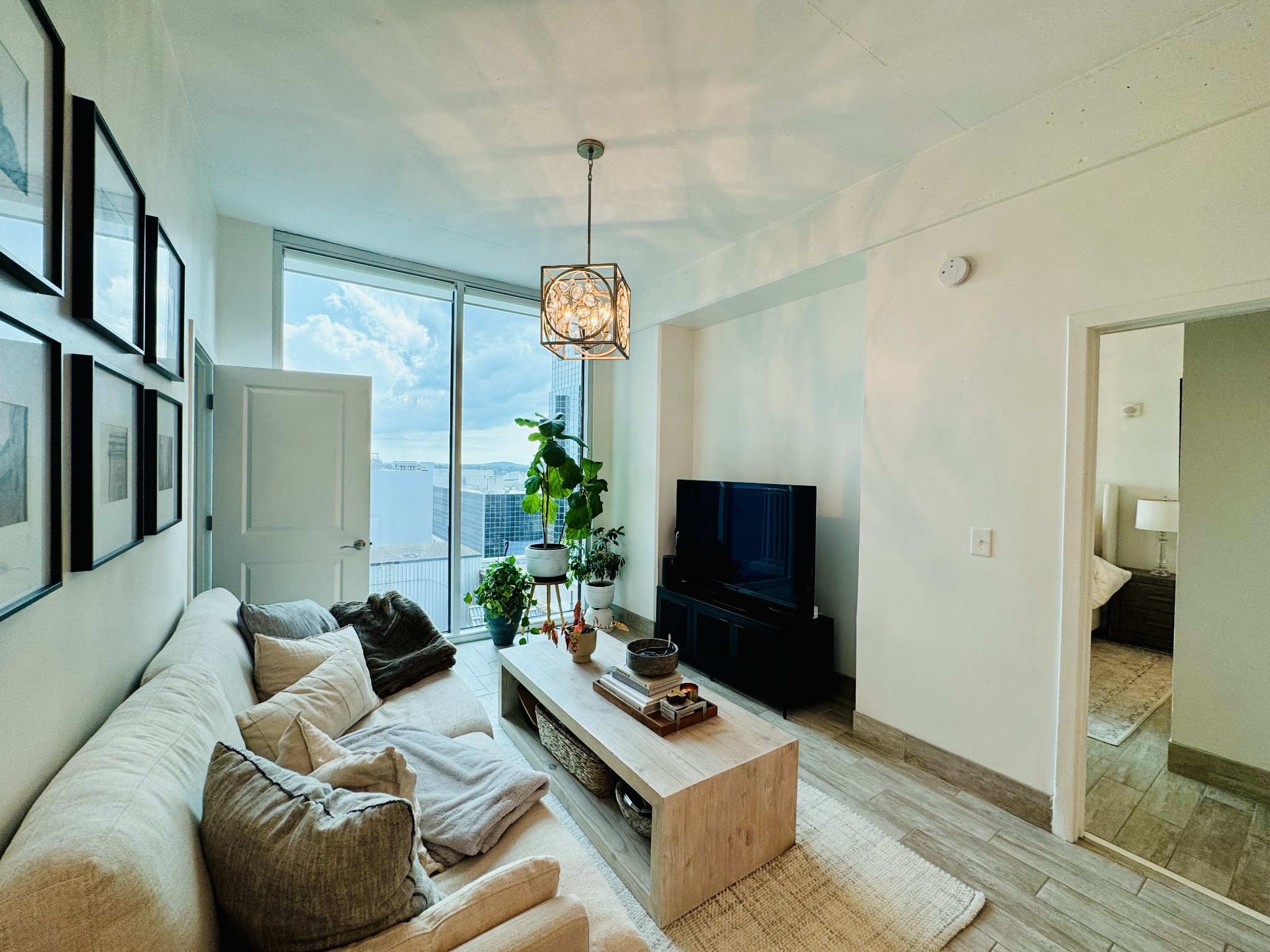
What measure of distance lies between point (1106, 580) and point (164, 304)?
5.71 m

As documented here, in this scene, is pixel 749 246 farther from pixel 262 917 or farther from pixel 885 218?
pixel 262 917

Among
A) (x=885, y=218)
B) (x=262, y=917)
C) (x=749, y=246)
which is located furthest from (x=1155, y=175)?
(x=262, y=917)

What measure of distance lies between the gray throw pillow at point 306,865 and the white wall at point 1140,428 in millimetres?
5548

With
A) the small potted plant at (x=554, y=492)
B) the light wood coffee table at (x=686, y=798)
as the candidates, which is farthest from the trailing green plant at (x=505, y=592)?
the light wood coffee table at (x=686, y=798)

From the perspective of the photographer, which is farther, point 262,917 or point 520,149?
point 520,149

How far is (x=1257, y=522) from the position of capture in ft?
7.32

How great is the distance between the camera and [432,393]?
391 centimetres

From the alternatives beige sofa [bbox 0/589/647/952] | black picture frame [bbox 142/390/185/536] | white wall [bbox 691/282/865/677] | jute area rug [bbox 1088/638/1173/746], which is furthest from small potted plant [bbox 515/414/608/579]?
jute area rug [bbox 1088/638/1173/746]

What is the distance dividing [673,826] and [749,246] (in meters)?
3.09

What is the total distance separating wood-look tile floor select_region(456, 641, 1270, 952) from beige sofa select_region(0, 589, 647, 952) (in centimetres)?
116

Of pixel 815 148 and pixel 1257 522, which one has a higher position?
pixel 815 148

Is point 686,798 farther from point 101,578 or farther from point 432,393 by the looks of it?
point 432,393

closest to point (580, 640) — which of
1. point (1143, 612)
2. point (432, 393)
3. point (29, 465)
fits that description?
point (29, 465)

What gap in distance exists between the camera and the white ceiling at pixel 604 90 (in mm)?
1673
